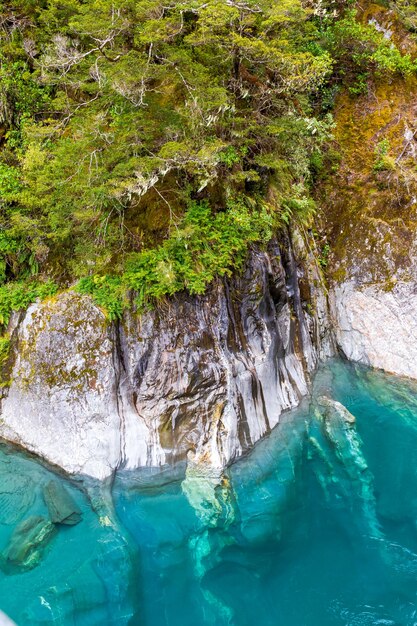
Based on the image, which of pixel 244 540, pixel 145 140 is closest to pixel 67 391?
pixel 244 540

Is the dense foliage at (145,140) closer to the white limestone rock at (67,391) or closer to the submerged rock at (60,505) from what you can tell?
the white limestone rock at (67,391)

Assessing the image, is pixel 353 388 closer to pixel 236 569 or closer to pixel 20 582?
pixel 236 569

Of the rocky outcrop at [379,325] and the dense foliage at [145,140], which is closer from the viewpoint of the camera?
the dense foliage at [145,140]

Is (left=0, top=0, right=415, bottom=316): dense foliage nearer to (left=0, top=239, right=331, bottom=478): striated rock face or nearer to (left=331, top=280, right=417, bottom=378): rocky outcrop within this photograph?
(left=0, top=239, right=331, bottom=478): striated rock face

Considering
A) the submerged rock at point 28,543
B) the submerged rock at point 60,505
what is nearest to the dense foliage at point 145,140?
the submerged rock at point 60,505

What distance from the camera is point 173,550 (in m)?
6.34

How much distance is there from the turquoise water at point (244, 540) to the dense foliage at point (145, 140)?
3494 millimetres

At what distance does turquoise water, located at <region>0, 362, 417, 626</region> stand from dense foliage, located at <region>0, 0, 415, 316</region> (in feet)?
11.5

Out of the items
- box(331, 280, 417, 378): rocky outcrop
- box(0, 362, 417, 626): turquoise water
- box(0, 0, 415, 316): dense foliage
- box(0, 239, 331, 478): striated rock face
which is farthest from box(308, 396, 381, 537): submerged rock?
box(0, 0, 415, 316): dense foliage

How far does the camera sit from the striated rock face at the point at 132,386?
720cm

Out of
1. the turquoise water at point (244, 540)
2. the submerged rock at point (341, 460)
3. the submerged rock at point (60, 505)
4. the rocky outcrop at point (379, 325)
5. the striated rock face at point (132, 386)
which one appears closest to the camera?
the turquoise water at point (244, 540)

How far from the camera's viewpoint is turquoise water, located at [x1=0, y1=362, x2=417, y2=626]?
554 cm

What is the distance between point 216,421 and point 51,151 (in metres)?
6.30

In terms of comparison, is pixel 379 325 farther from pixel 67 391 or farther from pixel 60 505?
pixel 60 505
